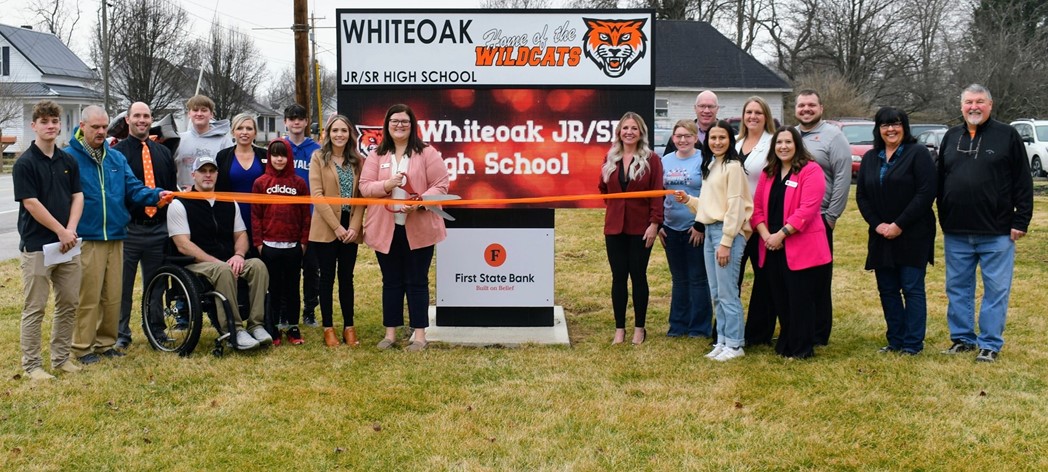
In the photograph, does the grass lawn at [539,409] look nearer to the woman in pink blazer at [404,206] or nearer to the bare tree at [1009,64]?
the woman in pink blazer at [404,206]

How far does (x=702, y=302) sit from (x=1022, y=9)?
35891 millimetres

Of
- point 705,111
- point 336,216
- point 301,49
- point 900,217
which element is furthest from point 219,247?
point 301,49

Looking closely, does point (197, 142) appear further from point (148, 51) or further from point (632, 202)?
point (148, 51)

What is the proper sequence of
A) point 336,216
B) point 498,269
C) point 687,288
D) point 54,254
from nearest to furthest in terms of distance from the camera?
1. point 54,254
2. point 336,216
3. point 687,288
4. point 498,269

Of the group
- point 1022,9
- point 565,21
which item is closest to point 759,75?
point 1022,9

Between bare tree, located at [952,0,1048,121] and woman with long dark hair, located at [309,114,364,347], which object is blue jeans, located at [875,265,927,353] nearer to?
woman with long dark hair, located at [309,114,364,347]

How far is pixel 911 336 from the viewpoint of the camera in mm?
6848

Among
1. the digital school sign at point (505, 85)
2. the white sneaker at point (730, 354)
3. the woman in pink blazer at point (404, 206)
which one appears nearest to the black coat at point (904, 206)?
the white sneaker at point (730, 354)

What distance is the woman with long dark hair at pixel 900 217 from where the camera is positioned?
21.6 ft

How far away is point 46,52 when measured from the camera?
54.0 metres

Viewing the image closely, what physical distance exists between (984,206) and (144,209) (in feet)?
19.6

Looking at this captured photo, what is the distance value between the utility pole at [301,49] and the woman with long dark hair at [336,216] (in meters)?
5.87

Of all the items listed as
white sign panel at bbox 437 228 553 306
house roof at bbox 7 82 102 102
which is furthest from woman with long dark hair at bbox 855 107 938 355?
house roof at bbox 7 82 102 102

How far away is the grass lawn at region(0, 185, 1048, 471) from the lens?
190 inches
